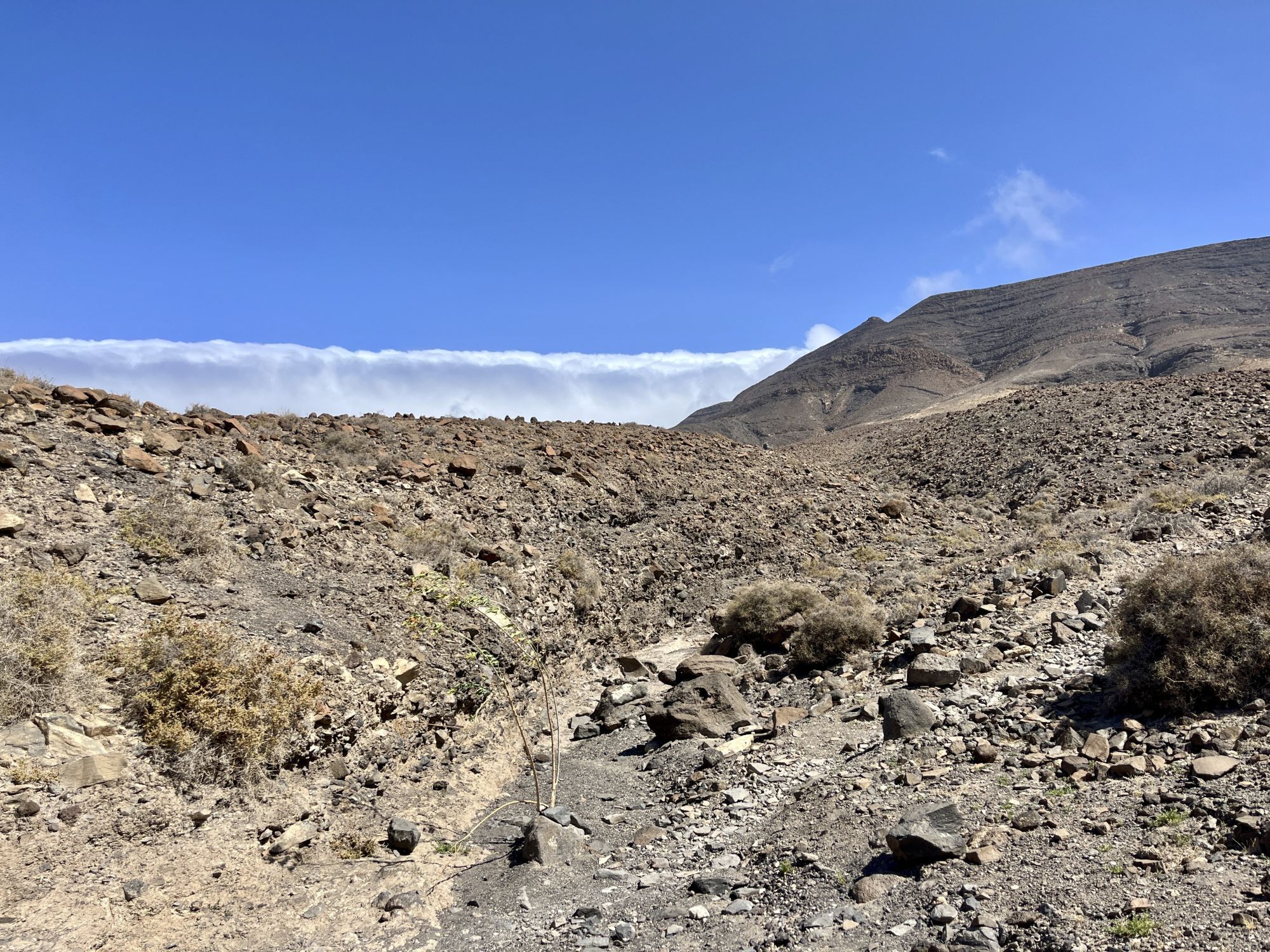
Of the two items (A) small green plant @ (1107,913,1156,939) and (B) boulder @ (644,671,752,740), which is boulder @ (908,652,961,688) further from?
(A) small green plant @ (1107,913,1156,939)

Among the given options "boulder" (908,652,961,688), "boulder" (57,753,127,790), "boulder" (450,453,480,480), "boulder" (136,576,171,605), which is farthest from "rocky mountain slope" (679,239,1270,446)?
"boulder" (57,753,127,790)

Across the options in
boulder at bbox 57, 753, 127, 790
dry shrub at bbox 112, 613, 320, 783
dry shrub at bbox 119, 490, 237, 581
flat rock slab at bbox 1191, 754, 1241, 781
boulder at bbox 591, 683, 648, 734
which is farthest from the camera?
boulder at bbox 591, 683, 648, 734

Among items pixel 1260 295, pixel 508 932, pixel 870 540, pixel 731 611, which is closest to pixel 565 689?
pixel 731 611

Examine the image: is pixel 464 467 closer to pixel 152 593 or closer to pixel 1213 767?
pixel 152 593

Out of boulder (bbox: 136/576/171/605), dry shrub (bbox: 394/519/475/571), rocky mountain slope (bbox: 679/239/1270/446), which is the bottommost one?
boulder (bbox: 136/576/171/605)

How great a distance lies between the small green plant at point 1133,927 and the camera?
12.7ft

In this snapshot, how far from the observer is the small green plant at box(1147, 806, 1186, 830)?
482 centimetres

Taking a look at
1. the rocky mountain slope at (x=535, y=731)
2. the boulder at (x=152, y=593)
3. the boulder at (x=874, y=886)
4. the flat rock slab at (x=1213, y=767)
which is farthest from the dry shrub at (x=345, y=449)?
the flat rock slab at (x=1213, y=767)

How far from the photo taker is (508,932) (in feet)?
19.2

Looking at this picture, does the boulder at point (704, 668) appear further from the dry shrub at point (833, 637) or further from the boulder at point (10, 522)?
the boulder at point (10, 522)

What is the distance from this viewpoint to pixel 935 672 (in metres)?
8.51

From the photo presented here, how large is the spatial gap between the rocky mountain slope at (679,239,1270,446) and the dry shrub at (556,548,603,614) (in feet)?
131

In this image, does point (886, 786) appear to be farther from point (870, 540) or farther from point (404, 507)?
point (870, 540)

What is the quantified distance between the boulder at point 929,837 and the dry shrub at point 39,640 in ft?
22.8
